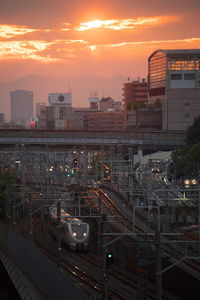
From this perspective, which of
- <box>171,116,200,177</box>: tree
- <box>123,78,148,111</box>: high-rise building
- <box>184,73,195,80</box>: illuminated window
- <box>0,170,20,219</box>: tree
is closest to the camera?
Answer: <box>0,170,20,219</box>: tree

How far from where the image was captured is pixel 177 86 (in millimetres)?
88188

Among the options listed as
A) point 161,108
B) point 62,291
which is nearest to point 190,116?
point 161,108

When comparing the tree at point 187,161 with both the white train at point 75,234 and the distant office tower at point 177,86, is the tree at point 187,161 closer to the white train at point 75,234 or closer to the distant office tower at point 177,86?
the white train at point 75,234

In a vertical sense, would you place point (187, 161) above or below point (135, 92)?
below

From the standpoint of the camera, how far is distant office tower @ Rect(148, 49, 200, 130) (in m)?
84.0

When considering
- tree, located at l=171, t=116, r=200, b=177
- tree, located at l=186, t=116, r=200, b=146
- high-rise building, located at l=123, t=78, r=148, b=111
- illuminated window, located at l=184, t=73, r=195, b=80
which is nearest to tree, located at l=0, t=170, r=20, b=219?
tree, located at l=171, t=116, r=200, b=177

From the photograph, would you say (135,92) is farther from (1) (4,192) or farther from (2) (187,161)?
(1) (4,192)

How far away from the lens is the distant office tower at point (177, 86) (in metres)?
84.0

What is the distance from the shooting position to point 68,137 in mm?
51156

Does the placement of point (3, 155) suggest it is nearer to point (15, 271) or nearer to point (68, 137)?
point (68, 137)

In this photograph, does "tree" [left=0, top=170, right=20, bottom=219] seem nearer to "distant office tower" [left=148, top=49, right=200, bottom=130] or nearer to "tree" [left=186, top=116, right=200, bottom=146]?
"tree" [left=186, top=116, right=200, bottom=146]

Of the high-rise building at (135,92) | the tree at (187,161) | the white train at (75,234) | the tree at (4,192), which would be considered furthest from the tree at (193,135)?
the high-rise building at (135,92)

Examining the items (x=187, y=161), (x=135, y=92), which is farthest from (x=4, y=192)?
(x=135, y=92)

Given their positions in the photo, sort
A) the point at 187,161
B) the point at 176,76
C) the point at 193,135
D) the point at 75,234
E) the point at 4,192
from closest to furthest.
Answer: the point at 75,234 < the point at 4,192 < the point at 187,161 < the point at 193,135 < the point at 176,76
